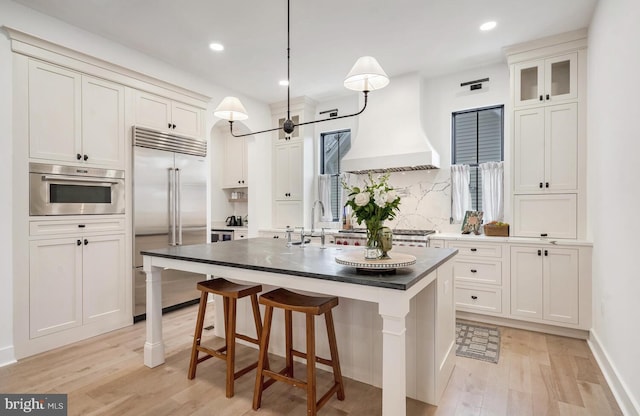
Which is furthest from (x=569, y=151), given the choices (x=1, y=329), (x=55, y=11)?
(x=1, y=329)

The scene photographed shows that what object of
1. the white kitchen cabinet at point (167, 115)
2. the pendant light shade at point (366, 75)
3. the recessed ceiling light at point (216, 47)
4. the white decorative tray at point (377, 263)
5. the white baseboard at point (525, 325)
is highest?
the recessed ceiling light at point (216, 47)

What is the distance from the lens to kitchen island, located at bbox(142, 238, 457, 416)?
1.57 meters

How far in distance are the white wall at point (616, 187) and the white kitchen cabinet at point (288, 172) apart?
11.8ft

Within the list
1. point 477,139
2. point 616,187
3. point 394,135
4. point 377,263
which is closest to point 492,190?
point 477,139

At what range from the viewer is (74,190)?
3.08 metres

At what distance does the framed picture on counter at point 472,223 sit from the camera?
4.03 metres

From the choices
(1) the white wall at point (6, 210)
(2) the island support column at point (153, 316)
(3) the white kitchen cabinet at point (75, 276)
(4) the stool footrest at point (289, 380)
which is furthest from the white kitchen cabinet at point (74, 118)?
(4) the stool footrest at point (289, 380)

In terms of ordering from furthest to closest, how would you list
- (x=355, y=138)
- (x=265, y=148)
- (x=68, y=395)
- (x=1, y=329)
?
A: (x=265, y=148)
(x=355, y=138)
(x=1, y=329)
(x=68, y=395)

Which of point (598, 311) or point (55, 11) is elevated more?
point (55, 11)

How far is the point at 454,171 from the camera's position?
4.30 metres

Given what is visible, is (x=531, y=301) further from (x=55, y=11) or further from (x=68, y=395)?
(x=55, y=11)

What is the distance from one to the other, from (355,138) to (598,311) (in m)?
3.24

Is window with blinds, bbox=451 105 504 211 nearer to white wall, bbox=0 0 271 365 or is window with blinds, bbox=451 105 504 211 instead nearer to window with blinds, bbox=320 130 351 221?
window with blinds, bbox=320 130 351 221

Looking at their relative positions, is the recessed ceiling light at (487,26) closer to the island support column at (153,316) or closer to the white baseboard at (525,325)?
the white baseboard at (525,325)
